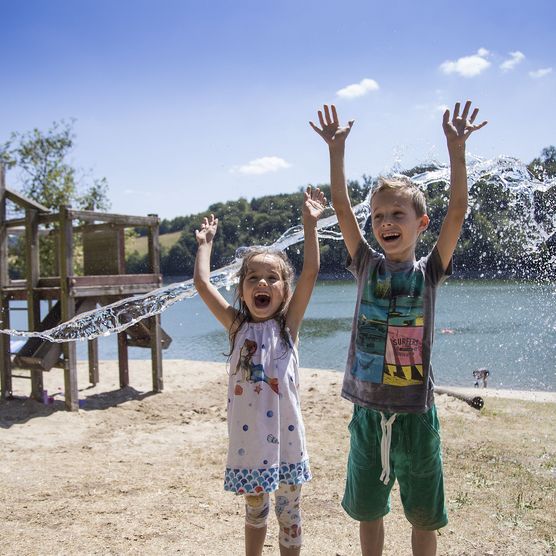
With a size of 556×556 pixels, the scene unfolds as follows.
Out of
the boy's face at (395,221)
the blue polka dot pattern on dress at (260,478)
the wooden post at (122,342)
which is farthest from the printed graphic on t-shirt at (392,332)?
the wooden post at (122,342)

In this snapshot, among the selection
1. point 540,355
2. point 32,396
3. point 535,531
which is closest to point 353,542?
point 535,531

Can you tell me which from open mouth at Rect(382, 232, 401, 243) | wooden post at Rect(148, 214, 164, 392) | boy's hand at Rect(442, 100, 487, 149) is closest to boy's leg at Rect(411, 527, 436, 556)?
open mouth at Rect(382, 232, 401, 243)

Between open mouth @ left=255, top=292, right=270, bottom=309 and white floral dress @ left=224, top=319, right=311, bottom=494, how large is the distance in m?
0.10

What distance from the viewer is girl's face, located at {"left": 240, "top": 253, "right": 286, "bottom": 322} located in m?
2.65

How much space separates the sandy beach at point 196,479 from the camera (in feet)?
10.9

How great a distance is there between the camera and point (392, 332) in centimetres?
249

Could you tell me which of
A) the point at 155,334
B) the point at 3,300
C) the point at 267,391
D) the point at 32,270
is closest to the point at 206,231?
the point at 267,391

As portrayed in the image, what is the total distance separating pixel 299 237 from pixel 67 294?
3497 mm

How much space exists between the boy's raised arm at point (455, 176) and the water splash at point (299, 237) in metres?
2.22

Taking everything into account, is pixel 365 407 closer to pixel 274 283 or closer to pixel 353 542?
pixel 274 283

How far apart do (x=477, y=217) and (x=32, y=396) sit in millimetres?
9327

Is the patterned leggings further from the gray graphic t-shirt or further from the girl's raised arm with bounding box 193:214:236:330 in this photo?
the girl's raised arm with bounding box 193:214:236:330

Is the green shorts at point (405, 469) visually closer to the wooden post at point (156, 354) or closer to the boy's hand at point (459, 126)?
the boy's hand at point (459, 126)

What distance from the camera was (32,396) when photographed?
25.4 ft
